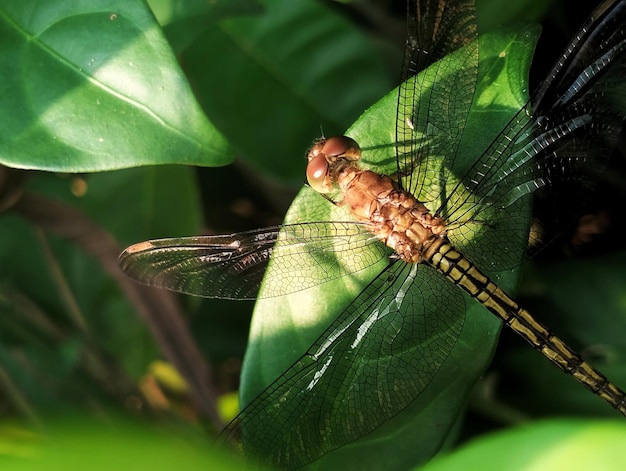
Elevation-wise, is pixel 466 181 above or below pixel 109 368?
below

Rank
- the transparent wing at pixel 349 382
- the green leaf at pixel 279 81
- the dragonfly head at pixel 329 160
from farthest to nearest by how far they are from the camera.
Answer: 1. the green leaf at pixel 279 81
2. the dragonfly head at pixel 329 160
3. the transparent wing at pixel 349 382

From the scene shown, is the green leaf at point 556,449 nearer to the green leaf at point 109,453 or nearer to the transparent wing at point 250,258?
the green leaf at point 109,453

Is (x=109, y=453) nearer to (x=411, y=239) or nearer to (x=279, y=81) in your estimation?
(x=411, y=239)

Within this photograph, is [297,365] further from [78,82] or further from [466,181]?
[78,82]

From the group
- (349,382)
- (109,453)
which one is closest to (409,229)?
(349,382)

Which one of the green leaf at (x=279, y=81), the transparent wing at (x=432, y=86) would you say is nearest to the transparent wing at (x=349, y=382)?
the transparent wing at (x=432, y=86)

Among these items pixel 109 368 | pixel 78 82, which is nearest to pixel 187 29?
pixel 78 82
